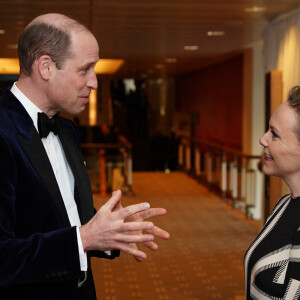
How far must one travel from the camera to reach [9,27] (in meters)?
8.61

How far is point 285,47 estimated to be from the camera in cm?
773

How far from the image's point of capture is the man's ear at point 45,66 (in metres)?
2.10

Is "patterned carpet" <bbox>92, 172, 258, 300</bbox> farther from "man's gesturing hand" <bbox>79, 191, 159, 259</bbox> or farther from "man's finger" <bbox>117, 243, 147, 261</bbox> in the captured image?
"man's gesturing hand" <bbox>79, 191, 159, 259</bbox>

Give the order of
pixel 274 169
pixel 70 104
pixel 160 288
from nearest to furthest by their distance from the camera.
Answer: pixel 70 104 < pixel 274 169 < pixel 160 288

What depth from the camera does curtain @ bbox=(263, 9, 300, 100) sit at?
725cm

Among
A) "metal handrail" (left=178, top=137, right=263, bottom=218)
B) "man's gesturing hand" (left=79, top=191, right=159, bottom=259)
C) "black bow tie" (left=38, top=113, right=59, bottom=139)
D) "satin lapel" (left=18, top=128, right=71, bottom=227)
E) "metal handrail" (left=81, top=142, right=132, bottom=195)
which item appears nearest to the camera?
"man's gesturing hand" (left=79, top=191, right=159, bottom=259)

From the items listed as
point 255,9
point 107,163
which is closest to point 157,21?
point 255,9

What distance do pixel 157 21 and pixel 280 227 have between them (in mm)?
5981

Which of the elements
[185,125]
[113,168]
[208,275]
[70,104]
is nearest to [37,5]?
[208,275]

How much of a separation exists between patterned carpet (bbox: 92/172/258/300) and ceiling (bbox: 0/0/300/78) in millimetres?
2892

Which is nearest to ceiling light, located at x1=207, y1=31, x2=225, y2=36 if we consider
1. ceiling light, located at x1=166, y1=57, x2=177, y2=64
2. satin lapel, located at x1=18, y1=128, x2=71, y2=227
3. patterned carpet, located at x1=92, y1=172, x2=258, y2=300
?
patterned carpet, located at x1=92, y1=172, x2=258, y2=300

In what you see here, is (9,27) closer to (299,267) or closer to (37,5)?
(37,5)

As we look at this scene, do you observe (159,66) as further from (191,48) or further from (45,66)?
(45,66)

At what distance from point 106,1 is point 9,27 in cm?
249
